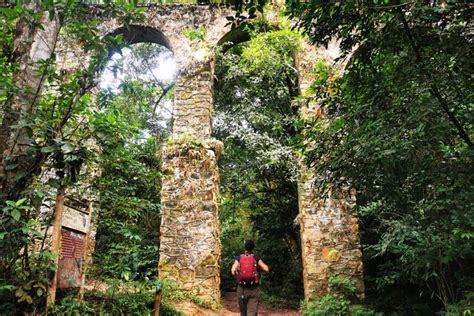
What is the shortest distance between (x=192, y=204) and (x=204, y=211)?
10.7 inches

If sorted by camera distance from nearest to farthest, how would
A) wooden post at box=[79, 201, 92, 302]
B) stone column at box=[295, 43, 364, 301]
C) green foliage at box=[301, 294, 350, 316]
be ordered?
wooden post at box=[79, 201, 92, 302] < green foliage at box=[301, 294, 350, 316] < stone column at box=[295, 43, 364, 301]

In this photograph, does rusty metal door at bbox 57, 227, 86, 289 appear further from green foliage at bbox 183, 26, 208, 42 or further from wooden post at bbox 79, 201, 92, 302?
green foliage at bbox 183, 26, 208, 42

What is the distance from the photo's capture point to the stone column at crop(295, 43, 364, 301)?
6703mm

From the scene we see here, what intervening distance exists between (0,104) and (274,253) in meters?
7.49

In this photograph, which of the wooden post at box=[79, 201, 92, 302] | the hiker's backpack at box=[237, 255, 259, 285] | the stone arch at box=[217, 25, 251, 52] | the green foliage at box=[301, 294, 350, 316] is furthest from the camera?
the stone arch at box=[217, 25, 251, 52]

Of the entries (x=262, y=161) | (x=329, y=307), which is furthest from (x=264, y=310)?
(x=262, y=161)

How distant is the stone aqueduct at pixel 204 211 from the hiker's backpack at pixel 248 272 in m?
2.34

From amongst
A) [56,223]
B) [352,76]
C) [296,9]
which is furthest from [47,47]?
[352,76]

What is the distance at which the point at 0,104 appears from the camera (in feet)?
10.8

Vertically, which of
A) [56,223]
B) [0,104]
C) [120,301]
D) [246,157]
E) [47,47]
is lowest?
[120,301]

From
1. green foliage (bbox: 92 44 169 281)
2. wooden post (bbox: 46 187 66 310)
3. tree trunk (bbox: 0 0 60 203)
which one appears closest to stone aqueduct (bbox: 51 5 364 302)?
green foliage (bbox: 92 44 169 281)

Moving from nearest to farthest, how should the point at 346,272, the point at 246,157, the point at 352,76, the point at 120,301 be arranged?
the point at 352,76
the point at 120,301
the point at 346,272
the point at 246,157

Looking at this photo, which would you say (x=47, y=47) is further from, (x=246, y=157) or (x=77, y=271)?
(x=246, y=157)

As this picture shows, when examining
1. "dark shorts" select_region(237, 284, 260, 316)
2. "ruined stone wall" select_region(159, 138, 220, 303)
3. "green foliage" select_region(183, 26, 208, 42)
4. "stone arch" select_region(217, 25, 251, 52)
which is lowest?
"dark shorts" select_region(237, 284, 260, 316)
